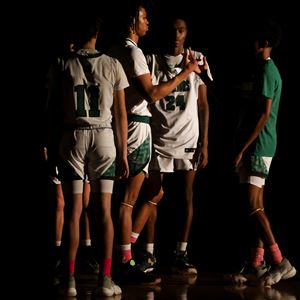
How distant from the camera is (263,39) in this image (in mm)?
5129

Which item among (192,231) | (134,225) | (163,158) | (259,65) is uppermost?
(259,65)

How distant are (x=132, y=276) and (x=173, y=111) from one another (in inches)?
45.1

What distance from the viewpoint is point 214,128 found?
711 centimetres

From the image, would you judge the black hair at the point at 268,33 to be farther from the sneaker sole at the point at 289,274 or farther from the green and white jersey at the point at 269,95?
the sneaker sole at the point at 289,274

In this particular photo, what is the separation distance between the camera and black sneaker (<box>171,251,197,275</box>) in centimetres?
553

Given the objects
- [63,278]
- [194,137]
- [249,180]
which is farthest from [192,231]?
[63,278]

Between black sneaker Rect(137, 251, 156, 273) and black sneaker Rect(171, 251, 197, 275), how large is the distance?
15 cm

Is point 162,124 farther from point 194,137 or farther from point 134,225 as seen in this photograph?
point 134,225

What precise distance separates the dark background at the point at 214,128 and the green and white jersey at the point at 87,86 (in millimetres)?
2044

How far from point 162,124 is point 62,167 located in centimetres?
124

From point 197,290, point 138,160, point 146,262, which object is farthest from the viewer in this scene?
point 146,262

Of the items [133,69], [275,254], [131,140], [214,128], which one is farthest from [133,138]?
[214,128]

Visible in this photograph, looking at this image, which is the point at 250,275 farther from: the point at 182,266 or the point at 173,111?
the point at 173,111

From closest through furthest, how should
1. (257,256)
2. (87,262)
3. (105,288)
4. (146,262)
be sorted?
(105,288) < (257,256) < (146,262) < (87,262)
